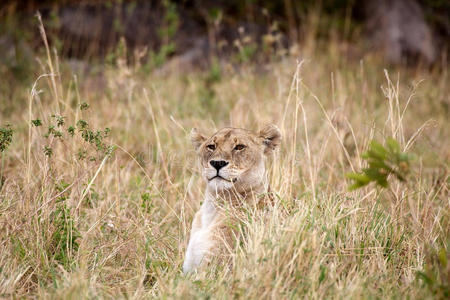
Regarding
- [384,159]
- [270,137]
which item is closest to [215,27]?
[270,137]

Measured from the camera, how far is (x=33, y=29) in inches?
447

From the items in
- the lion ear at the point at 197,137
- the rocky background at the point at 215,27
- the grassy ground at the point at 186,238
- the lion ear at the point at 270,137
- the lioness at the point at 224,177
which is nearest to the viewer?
the grassy ground at the point at 186,238

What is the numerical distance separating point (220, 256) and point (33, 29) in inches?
347

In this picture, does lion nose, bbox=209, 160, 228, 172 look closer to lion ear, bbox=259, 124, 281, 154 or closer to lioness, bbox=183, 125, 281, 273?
lioness, bbox=183, 125, 281, 273

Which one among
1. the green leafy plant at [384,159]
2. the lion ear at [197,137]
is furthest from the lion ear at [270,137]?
the green leafy plant at [384,159]

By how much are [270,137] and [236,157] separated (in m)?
0.47

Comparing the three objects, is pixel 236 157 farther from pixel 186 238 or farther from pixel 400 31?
pixel 400 31

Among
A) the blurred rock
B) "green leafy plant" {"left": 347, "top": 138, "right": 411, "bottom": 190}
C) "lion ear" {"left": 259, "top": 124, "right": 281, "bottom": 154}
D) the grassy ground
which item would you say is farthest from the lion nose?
the blurred rock

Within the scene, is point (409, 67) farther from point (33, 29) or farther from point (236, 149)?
point (236, 149)

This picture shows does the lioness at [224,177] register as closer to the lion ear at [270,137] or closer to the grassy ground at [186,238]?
the lion ear at [270,137]

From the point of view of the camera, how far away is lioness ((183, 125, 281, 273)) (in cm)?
418

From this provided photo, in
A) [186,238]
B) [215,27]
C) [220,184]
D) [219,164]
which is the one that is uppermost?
[215,27]

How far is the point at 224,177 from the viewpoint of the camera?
430 centimetres

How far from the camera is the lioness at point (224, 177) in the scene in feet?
13.7
